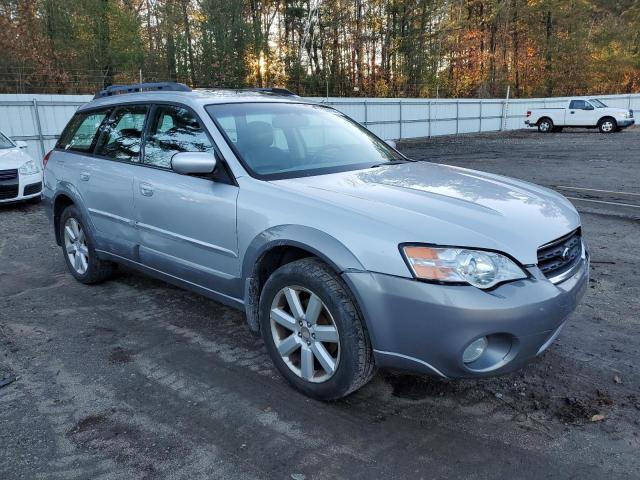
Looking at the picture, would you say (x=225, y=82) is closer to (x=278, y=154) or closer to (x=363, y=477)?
(x=278, y=154)

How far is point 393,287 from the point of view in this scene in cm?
247

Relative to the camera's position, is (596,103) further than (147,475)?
Yes

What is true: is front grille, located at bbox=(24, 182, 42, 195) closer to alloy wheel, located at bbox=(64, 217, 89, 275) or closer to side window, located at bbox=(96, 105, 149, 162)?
alloy wheel, located at bbox=(64, 217, 89, 275)

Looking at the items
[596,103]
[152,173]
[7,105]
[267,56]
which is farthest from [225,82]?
[152,173]

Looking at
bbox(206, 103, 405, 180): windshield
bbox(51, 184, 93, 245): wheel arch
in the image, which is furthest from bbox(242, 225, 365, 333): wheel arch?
bbox(51, 184, 93, 245): wheel arch

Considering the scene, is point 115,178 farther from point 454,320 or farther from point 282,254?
point 454,320

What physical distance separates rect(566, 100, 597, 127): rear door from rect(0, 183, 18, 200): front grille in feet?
84.5

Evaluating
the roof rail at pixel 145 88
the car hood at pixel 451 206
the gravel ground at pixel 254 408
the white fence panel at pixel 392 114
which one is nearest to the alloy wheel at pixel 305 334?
the gravel ground at pixel 254 408

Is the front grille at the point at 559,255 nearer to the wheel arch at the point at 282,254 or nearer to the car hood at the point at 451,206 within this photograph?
the car hood at the point at 451,206

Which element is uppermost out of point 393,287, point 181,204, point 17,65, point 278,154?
point 17,65

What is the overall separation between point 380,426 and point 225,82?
24.5m

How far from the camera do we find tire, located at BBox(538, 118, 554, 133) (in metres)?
27.6

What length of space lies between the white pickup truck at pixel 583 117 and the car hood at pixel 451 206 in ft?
86.2

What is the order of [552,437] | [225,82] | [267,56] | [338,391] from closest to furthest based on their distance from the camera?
[552,437] < [338,391] < [225,82] < [267,56]
